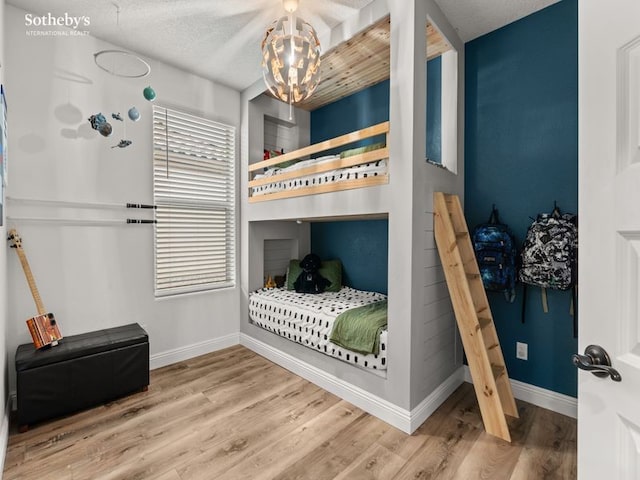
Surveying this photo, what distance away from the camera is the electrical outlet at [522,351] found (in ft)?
7.65

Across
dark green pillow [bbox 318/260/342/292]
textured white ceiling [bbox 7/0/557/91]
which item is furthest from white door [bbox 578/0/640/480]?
dark green pillow [bbox 318/260/342/292]

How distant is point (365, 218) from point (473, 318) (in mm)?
1263

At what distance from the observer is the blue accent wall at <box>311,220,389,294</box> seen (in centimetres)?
320

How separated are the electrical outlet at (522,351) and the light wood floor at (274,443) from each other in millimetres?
337

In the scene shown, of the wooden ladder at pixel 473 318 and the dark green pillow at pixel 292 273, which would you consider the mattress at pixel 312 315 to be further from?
the wooden ladder at pixel 473 318

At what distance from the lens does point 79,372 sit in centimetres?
213

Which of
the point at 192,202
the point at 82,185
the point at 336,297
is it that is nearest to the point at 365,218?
the point at 336,297

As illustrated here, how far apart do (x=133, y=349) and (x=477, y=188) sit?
305 centimetres

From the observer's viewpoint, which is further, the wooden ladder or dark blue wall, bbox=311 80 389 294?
dark blue wall, bbox=311 80 389 294

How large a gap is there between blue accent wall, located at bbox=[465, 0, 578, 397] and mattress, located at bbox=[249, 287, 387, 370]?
3.71 ft

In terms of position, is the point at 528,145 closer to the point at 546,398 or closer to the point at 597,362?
the point at 546,398

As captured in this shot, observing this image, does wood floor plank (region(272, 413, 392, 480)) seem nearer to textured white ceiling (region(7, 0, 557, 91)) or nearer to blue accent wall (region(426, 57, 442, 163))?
blue accent wall (region(426, 57, 442, 163))

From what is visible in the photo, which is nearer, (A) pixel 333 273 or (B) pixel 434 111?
(B) pixel 434 111

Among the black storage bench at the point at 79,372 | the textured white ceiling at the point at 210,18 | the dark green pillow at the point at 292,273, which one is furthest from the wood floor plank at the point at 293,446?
the textured white ceiling at the point at 210,18
